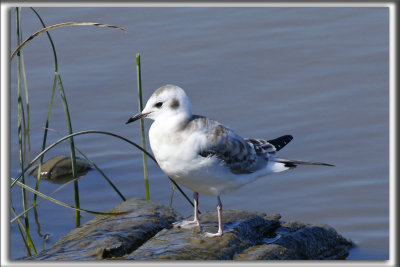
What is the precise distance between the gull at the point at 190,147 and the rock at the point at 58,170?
106 inches

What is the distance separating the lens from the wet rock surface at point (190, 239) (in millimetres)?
5910

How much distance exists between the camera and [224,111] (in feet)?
31.4

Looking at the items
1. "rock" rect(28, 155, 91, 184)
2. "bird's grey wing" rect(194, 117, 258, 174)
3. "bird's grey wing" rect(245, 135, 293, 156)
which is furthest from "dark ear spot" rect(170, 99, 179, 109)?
"rock" rect(28, 155, 91, 184)

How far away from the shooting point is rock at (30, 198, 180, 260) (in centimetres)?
588

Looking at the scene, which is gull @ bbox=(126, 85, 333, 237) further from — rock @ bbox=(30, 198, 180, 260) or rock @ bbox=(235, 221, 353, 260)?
rock @ bbox=(235, 221, 353, 260)

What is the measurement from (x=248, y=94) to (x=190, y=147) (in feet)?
13.2

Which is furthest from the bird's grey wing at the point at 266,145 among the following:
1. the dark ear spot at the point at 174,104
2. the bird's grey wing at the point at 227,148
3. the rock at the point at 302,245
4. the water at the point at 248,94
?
the water at the point at 248,94

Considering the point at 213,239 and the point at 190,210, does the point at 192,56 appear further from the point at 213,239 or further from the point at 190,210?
the point at 213,239

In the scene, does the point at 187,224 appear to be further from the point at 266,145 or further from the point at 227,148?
the point at 266,145

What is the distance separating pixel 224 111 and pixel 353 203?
2.23 meters

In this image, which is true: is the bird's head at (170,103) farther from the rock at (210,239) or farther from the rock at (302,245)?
the rock at (302,245)

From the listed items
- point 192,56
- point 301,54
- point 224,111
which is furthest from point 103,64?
point 301,54

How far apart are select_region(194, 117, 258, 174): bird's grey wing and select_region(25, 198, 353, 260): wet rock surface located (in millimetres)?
540

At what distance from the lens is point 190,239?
6172 mm
